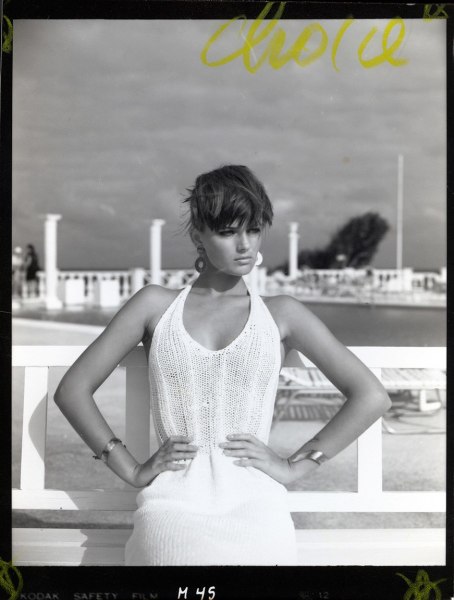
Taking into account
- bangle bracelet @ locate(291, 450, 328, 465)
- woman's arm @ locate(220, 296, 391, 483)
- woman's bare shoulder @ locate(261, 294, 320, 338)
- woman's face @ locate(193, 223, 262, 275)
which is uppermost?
woman's face @ locate(193, 223, 262, 275)

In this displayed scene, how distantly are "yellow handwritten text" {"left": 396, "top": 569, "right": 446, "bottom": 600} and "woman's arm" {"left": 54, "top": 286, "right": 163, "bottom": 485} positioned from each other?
3.09 ft

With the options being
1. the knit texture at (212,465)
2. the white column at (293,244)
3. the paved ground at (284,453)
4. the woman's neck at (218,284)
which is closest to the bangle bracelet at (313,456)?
the knit texture at (212,465)

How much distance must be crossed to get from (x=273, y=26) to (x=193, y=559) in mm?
1589

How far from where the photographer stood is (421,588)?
2.32 meters

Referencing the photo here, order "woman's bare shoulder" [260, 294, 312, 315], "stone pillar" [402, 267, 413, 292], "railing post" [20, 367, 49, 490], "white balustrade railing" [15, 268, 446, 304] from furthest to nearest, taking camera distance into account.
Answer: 1. "stone pillar" [402, 267, 413, 292]
2. "white balustrade railing" [15, 268, 446, 304]
3. "railing post" [20, 367, 49, 490]
4. "woman's bare shoulder" [260, 294, 312, 315]

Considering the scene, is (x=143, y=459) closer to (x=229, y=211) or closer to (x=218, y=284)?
(x=218, y=284)

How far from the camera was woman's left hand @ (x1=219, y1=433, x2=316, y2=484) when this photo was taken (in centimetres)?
219

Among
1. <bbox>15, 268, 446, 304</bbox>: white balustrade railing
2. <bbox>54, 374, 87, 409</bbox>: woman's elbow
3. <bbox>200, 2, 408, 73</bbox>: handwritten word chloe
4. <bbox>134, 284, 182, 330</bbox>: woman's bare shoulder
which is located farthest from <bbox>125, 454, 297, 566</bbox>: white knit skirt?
<bbox>200, 2, 408, 73</bbox>: handwritten word chloe

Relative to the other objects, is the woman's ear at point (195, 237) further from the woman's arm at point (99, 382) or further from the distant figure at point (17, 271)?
the distant figure at point (17, 271)

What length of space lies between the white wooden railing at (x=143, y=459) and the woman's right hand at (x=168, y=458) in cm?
33

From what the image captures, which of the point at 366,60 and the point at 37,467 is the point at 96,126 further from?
the point at 37,467

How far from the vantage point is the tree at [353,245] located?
2604 mm

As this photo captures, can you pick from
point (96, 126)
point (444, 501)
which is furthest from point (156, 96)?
point (444, 501)

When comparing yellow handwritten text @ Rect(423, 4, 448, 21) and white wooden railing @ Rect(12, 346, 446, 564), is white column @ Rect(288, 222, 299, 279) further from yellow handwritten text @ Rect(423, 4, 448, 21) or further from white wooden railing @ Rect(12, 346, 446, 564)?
yellow handwritten text @ Rect(423, 4, 448, 21)
